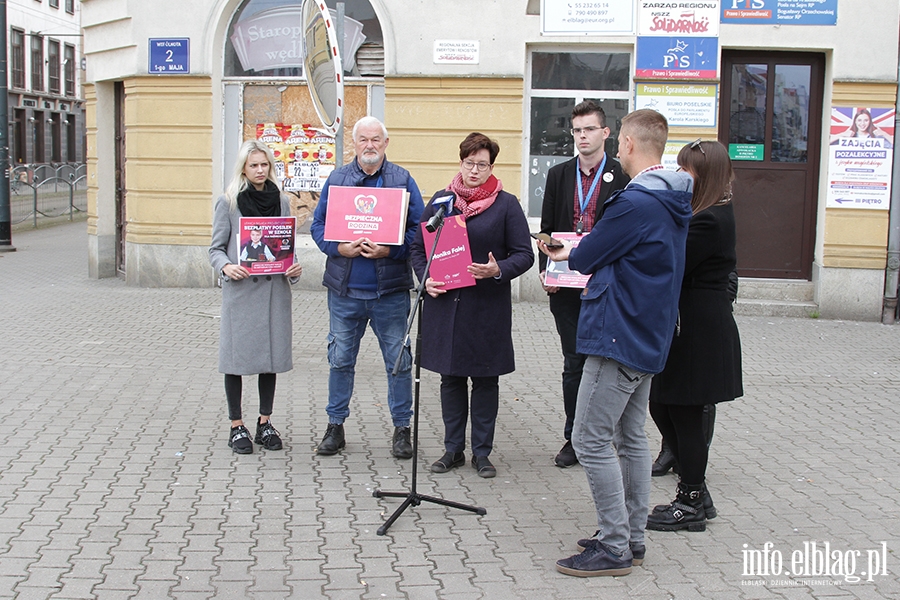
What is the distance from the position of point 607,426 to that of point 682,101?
8.24 meters

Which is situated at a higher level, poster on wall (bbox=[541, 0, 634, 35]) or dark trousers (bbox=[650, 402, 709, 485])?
poster on wall (bbox=[541, 0, 634, 35])

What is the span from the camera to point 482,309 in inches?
225

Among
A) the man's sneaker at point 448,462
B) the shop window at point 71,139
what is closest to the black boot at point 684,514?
the man's sneaker at point 448,462

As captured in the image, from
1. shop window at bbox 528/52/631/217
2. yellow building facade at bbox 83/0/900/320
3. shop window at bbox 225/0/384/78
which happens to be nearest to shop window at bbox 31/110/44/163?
yellow building facade at bbox 83/0/900/320

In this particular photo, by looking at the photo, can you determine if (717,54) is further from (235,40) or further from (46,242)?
(46,242)

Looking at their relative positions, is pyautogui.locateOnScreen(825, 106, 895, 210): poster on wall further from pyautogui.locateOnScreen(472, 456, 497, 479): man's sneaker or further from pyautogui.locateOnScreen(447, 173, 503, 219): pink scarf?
pyautogui.locateOnScreen(472, 456, 497, 479): man's sneaker

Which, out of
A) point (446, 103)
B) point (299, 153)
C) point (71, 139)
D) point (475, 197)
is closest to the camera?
point (475, 197)

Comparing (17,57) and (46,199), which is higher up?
(17,57)

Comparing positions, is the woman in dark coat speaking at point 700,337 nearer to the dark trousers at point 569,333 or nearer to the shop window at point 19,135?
the dark trousers at point 569,333

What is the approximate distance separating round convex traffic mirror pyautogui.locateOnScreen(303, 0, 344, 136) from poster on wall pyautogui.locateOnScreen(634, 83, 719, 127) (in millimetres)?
5283

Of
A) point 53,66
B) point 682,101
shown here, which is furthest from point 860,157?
point 53,66

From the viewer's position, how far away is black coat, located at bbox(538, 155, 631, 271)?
591cm

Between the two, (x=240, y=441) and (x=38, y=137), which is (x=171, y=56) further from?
(x=38, y=137)

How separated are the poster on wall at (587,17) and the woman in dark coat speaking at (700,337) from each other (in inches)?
292
